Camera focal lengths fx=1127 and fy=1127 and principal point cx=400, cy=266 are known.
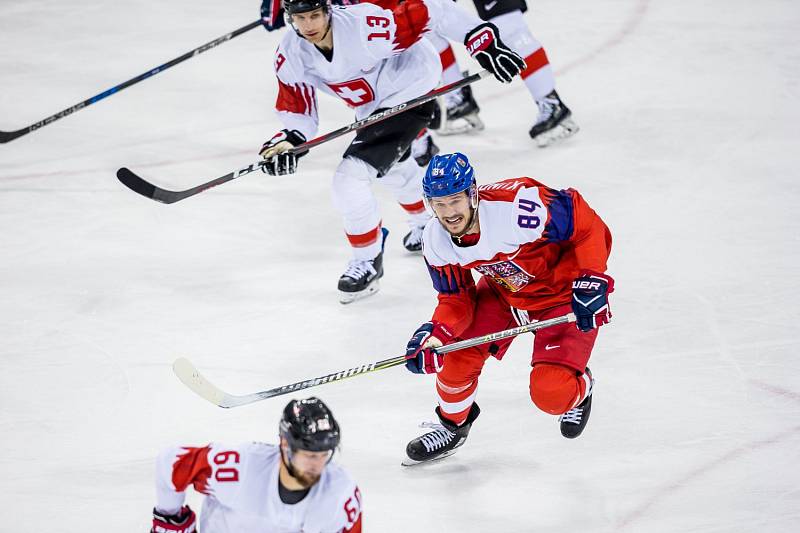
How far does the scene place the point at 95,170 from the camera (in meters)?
5.34

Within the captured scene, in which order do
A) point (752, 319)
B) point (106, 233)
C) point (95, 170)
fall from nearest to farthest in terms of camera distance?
point (752, 319), point (106, 233), point (95, 170)

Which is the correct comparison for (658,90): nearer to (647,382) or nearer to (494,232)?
(647,382)

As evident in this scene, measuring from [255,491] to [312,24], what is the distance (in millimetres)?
2078

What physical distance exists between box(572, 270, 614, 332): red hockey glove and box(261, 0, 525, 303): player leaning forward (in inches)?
51.1

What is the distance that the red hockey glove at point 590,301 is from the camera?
9.88 feet

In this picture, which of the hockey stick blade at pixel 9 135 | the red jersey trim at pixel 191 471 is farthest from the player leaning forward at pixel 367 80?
the red jersey trim at pixel 191 471

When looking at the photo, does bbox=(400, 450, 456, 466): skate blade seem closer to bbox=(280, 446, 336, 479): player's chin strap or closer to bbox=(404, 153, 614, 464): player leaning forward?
bbox=(404, 153, 614, 464): player leaning forward

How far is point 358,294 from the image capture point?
4297 mm

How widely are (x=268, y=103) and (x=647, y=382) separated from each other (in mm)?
3113

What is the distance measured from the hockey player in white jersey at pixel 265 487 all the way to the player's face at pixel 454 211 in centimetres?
89

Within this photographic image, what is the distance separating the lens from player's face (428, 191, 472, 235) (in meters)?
3.04

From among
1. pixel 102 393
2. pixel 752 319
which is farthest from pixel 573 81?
pixel 102 393

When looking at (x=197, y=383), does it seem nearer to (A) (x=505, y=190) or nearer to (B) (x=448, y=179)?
(B) (x=448, y=179)

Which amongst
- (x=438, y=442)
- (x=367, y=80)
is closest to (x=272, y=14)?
(x=367, y=80)
